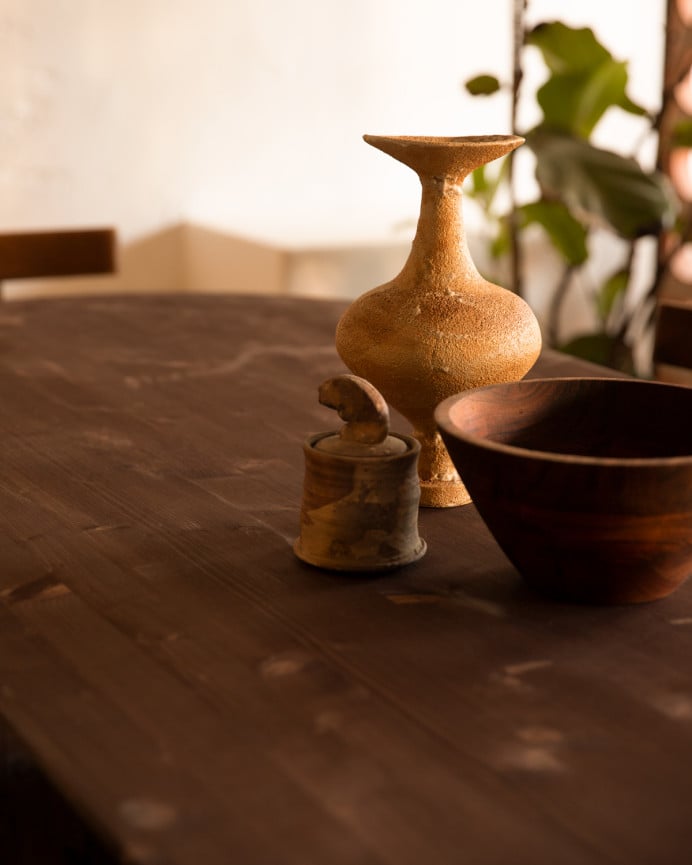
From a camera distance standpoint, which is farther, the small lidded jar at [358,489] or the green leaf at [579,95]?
the green leaf at [579,95]

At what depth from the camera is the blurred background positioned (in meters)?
3.29

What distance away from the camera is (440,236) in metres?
0.90

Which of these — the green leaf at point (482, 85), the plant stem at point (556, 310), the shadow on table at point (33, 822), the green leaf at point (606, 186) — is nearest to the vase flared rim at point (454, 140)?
the shadow on table at point (33, 822)

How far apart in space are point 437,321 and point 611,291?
248cm

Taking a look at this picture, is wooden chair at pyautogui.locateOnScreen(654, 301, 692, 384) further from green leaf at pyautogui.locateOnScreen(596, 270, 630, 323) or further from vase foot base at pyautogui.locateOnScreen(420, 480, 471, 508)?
green leaf at pyautogui.locateOnScreen(596, 270, 630, 323)

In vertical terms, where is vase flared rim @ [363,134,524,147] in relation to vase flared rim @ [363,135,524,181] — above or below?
above

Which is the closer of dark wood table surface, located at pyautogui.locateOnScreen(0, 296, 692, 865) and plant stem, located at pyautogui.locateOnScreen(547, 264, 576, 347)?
dark wood table surface, located at pyautogui.locateOnScreen(0, 296, 692, 865)

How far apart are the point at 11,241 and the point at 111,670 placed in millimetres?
1565

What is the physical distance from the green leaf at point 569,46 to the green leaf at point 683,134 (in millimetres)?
401

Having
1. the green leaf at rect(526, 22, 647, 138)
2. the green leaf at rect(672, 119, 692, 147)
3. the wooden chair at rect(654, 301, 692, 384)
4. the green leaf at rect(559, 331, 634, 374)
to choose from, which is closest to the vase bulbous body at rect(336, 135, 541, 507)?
the wooden chair at rect(654, 301, 692, 384)

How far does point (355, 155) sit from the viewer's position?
12.7 ft

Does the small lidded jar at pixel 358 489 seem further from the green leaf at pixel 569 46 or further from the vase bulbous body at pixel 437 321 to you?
the green leaf at pixel 569 46

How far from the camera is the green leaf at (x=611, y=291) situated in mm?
3154

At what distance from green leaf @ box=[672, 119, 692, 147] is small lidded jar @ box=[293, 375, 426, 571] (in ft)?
8.09
